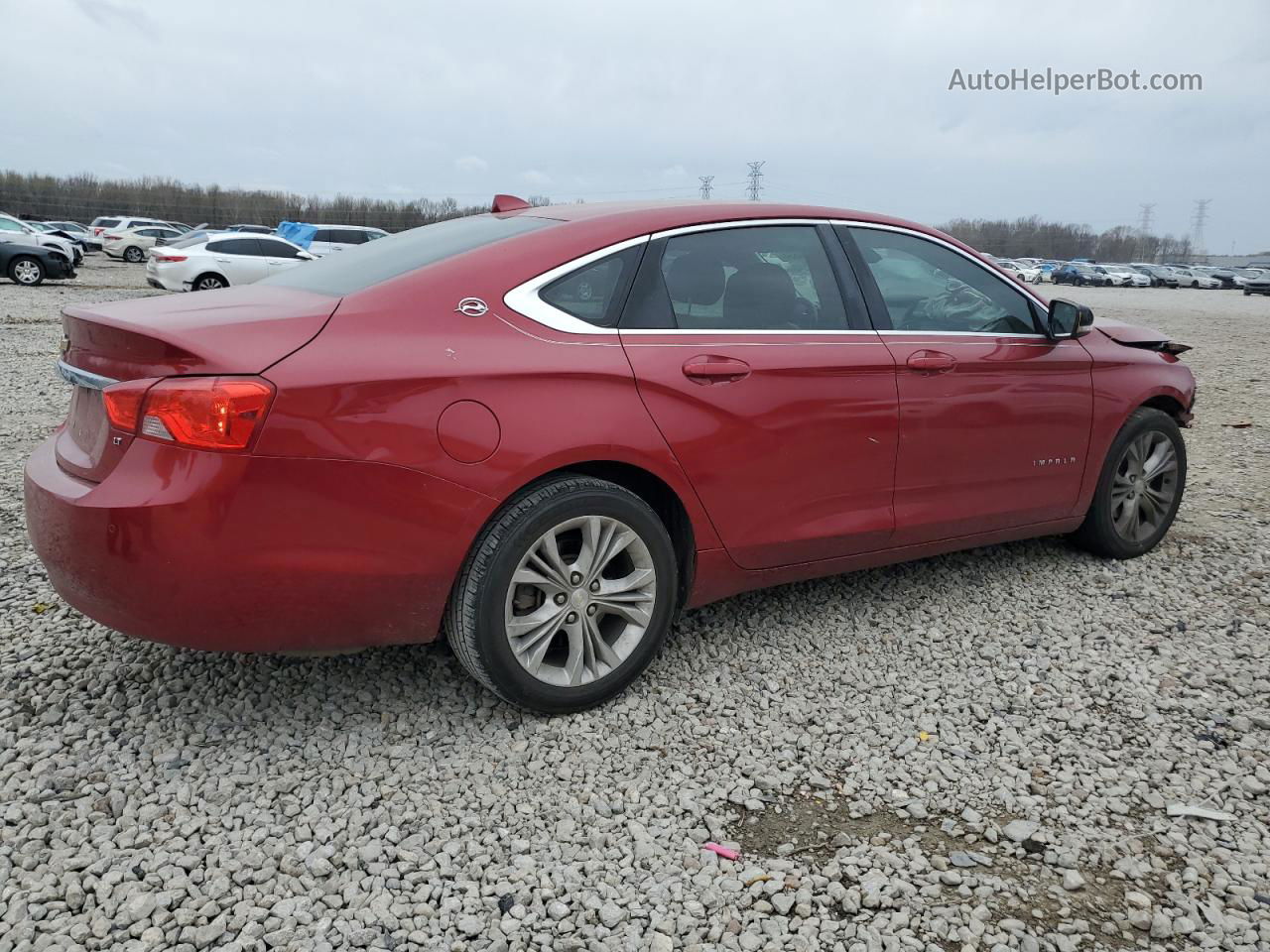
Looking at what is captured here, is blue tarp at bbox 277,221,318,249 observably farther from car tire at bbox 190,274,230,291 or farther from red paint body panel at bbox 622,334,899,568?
red paint body panel at bbox 622,334,899,568

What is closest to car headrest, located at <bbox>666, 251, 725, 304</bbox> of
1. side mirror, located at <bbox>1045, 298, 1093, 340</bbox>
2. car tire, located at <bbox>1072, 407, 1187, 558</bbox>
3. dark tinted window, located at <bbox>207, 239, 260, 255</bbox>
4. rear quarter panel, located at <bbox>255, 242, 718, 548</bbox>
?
rear quarter panel, located at <bbox>255, 242, 718, 548</bbox>

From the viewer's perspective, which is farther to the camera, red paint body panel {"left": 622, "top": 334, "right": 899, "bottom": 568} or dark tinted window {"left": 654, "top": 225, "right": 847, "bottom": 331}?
dark tinted window {"left": 654, "top": 225, "right": 847, "bottom": 331}

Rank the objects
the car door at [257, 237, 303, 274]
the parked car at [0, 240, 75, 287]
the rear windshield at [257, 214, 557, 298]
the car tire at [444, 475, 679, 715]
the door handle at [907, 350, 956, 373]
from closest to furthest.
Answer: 1. the car tire at [444, 475, 679, 715]
2. the rear windshield at [257, 214, 557, 298]
3. the door handle at [907, 350, 956, 373]
4. the parked car at [0, 240, 75, 287]
5. the car door at [257, 237, 303, 274]

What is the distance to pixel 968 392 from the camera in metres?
3.85

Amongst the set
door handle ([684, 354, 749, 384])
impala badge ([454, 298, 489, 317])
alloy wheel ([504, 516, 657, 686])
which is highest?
impala badge ([454, 298, 489, 317])

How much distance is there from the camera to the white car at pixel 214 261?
1958 cm

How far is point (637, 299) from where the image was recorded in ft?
10.3

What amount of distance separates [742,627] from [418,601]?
5.00ft

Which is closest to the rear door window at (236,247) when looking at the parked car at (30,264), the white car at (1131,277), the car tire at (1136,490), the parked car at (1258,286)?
the parked car at (30,264)

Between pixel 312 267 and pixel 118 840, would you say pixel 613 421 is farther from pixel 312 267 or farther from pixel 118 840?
pixel 118 840

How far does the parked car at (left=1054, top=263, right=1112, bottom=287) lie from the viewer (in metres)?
57.0

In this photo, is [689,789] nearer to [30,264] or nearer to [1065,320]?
[1065,320]

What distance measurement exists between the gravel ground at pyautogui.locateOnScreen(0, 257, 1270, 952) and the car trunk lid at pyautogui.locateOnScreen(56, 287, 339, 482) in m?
0.90

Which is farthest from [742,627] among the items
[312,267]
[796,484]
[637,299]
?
[312,267]
